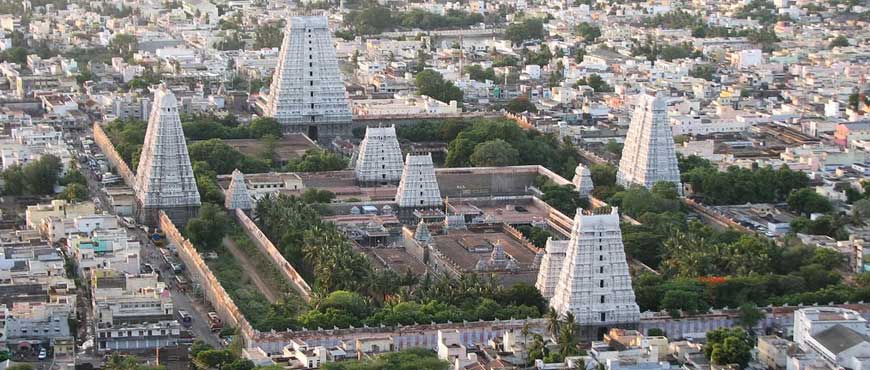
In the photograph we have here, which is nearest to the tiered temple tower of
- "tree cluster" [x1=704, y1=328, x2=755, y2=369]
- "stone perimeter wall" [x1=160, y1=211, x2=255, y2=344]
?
"tree cluster" [x1=704, y1=328, x2=755, y2=369]

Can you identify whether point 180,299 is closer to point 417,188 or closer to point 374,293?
point 374,293

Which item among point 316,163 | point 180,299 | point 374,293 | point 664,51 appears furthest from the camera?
point 664,51

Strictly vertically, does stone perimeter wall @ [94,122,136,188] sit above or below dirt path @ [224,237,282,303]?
below

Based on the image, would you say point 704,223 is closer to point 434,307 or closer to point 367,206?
point 367,206

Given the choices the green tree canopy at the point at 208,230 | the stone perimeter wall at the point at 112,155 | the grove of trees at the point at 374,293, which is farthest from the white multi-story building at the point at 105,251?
the stone perimeter wall at the point at 112,155

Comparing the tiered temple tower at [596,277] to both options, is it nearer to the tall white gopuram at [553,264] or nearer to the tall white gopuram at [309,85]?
the tall white gopuram at [553,264]

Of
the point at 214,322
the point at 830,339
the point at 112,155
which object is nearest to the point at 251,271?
the point at 214,322

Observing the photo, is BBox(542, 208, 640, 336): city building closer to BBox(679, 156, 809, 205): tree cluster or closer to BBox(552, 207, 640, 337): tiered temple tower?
BBox(552, 207, 640, 337): tiered temple tower
